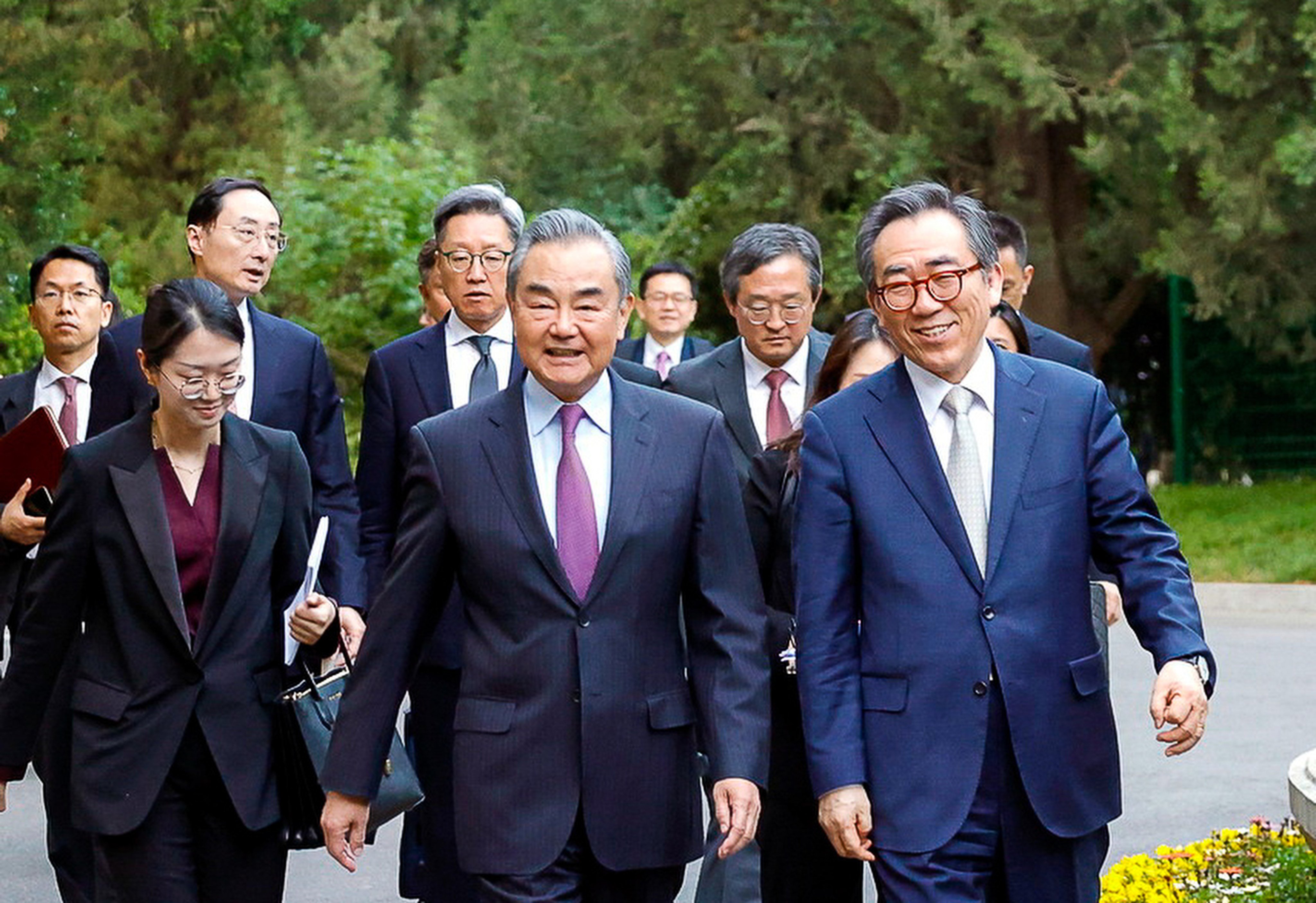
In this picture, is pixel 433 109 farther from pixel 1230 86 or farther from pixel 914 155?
pixel 1230 86

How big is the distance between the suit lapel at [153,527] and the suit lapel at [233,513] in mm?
68

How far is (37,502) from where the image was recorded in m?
7.56

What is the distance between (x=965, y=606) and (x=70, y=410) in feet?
16.5

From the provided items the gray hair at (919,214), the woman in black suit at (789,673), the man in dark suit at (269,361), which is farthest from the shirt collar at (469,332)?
the gray hair at (919,214)

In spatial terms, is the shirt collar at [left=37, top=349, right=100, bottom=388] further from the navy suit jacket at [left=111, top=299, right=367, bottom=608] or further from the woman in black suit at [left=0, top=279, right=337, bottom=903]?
the woman in black suit at [left=0, top=279, right=337, bottom=903]

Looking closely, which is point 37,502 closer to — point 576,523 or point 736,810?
point 576,523

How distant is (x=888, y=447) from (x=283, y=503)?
5.46 ft

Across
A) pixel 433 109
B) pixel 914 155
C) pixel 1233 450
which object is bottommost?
pixel 1233 450

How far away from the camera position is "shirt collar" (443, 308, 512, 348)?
744cm

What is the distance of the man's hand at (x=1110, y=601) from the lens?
6.76 m

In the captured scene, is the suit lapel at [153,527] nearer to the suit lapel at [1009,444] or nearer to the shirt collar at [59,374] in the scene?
the suit lapel at [1009,444]

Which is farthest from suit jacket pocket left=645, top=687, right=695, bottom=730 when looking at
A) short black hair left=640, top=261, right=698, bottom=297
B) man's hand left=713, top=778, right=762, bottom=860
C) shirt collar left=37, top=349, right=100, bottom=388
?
short black hair left=640, top=261, right=698, bottom=297

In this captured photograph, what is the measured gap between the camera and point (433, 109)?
40688 mm

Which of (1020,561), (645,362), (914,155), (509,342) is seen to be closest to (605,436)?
(1020,561)
